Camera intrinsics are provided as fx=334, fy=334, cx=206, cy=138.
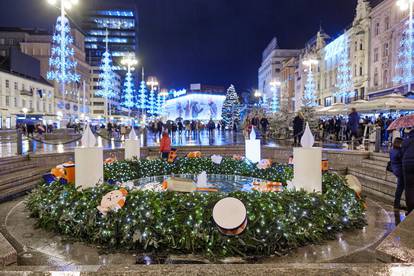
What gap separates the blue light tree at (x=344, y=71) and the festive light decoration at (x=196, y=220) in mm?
48541

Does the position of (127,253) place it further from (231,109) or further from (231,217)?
(231,109)

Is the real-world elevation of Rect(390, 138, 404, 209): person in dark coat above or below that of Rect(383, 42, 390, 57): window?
below

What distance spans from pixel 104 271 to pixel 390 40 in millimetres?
44271

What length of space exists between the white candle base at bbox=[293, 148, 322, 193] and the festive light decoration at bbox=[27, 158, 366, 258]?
30 cm

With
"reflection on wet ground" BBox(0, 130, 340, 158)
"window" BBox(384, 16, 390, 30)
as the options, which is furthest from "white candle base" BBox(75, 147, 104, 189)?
"window" BBox(384, 16, 390, 30)

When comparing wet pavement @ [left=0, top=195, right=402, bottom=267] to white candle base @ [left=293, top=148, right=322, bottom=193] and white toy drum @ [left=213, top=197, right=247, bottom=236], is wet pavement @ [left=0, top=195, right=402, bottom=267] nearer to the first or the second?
white toy drum @ [left=213, top=197, right=247, bottom=236]

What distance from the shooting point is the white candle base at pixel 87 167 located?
6719 mm

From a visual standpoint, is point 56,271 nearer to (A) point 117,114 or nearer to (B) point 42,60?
(B) point 42,60

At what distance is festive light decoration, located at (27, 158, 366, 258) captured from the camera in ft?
16.8

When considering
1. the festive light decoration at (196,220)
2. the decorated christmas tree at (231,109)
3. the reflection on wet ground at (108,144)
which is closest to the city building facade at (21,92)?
the reflection on wet ground at (108,144)

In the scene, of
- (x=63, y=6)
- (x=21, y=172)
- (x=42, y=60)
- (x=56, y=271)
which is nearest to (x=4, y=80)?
(x=42, y=60)

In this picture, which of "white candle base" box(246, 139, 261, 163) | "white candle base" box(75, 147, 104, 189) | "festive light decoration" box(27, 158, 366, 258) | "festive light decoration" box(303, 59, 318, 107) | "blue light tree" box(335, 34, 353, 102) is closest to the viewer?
"festive light decoration" box(27, 158, 366, 258)

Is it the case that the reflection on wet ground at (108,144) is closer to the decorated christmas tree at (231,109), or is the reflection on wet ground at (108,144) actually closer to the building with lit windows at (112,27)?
the decorated christmas tree at (231,109)

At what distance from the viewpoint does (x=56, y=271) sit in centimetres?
303
